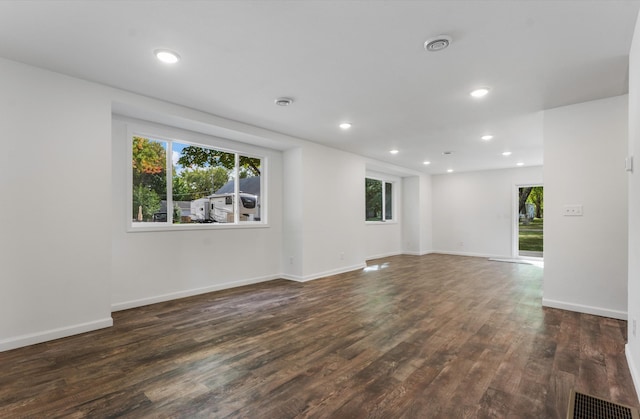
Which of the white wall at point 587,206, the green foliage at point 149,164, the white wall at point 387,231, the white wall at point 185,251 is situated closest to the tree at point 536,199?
the white wall at point 387,231

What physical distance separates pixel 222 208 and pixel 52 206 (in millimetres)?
2286

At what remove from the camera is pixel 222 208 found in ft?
16.3

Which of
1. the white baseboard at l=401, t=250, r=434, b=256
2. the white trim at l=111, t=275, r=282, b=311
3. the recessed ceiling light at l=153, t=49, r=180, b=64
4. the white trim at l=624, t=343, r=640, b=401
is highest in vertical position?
the recessed ceiling light at l=153, t=49, r=180, b=64

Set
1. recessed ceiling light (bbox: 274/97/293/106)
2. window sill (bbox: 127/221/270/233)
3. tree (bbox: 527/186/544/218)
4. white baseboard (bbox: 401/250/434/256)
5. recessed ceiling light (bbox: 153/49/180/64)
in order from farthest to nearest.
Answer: tree (bbox: 527/186/544/218)
white baseboard (bbox: 401/250/434/256)
window sill (bbox: 127/221/270/233)
recessed ceiling light (bbox: 274/97/293/106)
recessed ceiling light (bbox: 153/49/180/64)

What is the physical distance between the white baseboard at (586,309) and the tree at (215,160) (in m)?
4.62

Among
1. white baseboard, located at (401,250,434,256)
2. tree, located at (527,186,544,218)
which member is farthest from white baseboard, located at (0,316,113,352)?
tree, located at (527,186,544,218)

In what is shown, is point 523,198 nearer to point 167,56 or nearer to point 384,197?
point 384,197

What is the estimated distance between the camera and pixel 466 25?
2.16m

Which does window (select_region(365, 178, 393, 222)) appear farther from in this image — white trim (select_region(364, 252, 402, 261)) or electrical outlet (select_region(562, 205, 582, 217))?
electrical outlet (select_region(562, 205, 582, 217))

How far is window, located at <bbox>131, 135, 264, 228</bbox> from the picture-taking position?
4.02 meters

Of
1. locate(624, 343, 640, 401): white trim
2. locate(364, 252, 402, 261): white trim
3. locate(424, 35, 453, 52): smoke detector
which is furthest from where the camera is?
locate(364, 252, 402, 261): white trim

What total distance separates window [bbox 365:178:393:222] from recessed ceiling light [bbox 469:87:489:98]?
5.02 m

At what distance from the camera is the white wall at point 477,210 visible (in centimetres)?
820

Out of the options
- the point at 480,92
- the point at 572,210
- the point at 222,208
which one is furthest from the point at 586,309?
the point at 222,208
